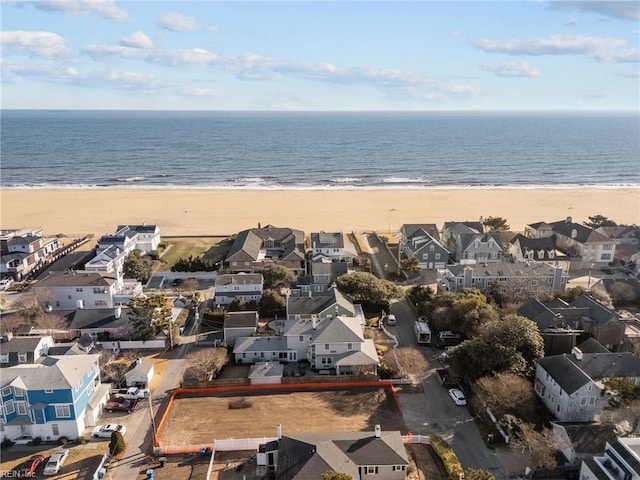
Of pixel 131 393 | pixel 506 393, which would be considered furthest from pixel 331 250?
pixel 506 393

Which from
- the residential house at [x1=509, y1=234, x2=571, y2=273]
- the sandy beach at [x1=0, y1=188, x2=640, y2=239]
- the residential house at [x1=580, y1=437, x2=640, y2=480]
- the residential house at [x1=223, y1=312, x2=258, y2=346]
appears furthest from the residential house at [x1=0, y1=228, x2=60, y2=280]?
the residential house at [x1=580, y1=437, x2=640, y2=480]

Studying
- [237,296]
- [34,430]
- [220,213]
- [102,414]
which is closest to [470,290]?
[237,296]

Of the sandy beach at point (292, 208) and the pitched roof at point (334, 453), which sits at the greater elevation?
the sandy beach at point (292, 208)

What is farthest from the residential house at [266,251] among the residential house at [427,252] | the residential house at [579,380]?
the residential house at [579,380]

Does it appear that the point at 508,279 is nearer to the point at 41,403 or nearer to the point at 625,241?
the point at 625,241

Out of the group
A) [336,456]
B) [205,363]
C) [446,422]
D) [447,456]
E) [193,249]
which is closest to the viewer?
[336,456]

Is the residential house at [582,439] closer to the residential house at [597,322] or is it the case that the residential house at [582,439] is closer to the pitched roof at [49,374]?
the residential house at [597,322]

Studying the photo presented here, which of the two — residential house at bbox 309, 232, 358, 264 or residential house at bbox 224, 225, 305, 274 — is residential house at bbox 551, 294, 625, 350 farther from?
residential house at bbox 224, 225, 305, 274
